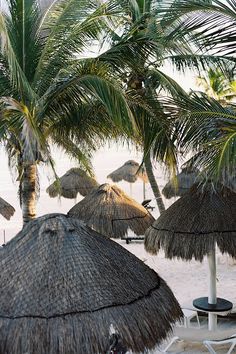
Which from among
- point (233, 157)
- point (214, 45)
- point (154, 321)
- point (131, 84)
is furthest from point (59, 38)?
point (154, 321)

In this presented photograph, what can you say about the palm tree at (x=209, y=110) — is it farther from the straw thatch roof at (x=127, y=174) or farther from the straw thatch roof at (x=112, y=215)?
the straw thatch roof at (x=127, y=174)

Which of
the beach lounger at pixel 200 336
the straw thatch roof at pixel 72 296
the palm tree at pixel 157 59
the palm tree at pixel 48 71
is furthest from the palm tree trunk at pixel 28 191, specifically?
the straw thatch roof at pixel 72 296

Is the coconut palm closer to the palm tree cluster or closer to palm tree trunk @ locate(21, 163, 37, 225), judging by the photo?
the palm tree cluster

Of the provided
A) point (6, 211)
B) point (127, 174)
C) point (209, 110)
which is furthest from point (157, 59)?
point (127, 174)

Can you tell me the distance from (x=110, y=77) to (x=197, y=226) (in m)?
2.19

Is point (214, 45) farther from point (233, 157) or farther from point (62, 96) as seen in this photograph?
point (62, 96)

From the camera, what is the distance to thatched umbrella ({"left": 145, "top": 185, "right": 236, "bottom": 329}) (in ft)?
21.3

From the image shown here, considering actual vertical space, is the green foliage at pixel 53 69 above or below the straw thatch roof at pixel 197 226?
above

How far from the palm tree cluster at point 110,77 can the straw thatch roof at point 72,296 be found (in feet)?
4.96

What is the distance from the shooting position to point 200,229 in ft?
21.5

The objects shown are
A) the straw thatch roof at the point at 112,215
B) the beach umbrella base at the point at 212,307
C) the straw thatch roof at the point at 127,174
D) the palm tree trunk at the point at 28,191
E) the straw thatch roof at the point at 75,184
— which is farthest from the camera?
the straw thatch roof at the point at 127,174

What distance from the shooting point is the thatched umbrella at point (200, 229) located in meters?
6.50

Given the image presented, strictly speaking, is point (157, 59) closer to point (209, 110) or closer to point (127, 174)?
point (209, 110)

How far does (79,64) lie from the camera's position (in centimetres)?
673
